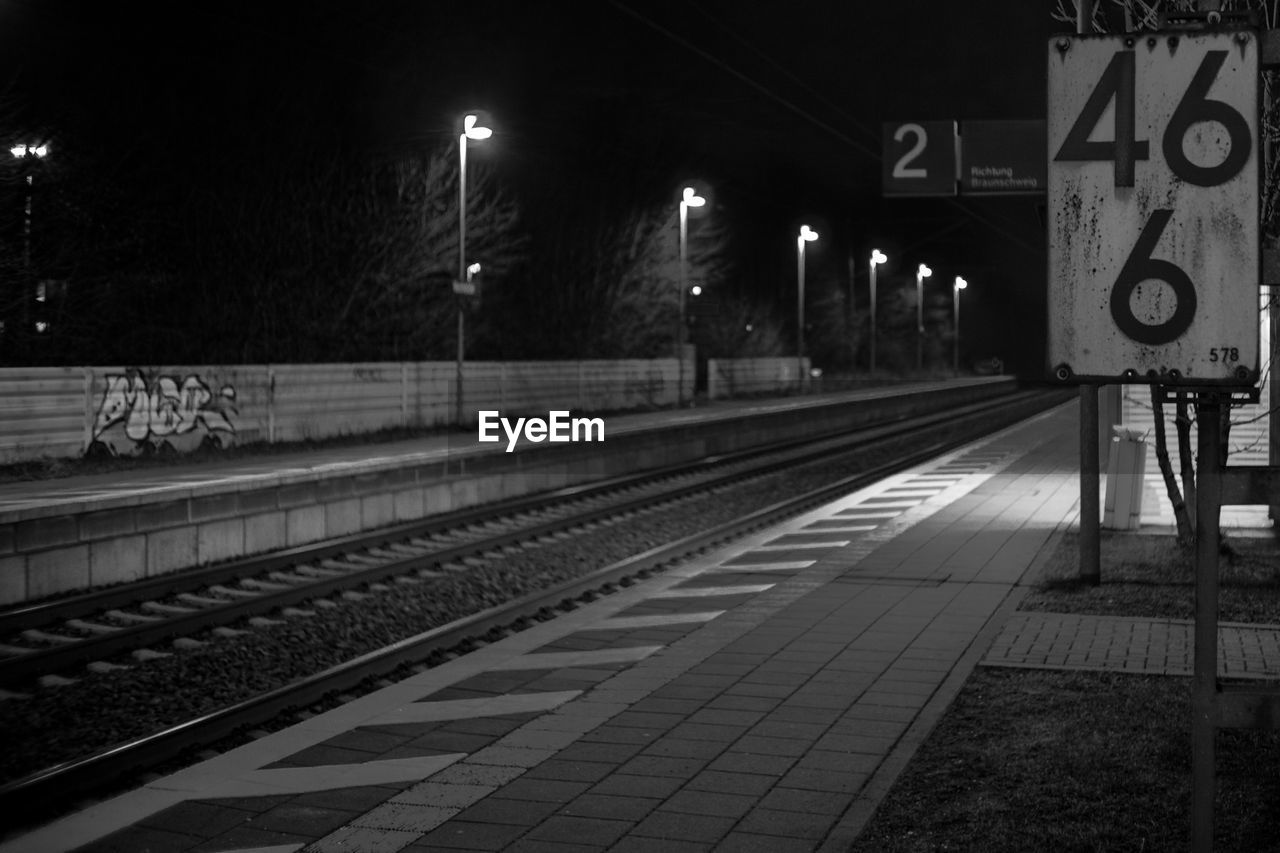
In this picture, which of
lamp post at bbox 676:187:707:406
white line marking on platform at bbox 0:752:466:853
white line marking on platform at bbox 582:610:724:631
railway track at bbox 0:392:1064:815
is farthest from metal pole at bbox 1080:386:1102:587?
lamp post at bbox 676:187:707:406

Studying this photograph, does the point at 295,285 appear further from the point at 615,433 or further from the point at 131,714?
the point at 131,714

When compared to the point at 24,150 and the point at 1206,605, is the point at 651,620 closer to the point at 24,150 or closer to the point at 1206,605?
the point at 1206,605

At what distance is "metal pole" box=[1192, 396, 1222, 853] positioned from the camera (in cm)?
400

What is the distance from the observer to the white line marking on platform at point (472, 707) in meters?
7.82

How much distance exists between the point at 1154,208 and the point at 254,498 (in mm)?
14366

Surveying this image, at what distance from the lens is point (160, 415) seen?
24625 millimetres

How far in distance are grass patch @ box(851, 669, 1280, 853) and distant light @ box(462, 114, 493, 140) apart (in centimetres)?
2396

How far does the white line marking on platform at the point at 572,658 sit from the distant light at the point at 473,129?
22.2 meters

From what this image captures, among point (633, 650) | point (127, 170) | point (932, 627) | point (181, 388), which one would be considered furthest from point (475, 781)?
point (127, 170)

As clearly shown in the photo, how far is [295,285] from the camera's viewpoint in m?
33.6

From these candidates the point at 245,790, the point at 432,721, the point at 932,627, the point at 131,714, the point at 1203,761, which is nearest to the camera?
the point at 1203,761

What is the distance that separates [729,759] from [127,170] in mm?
27120

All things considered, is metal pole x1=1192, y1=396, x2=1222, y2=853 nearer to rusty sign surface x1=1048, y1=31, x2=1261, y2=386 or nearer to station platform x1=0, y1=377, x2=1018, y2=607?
rusty sign surface x1=1048, y1=31, x2=1261, y2=386

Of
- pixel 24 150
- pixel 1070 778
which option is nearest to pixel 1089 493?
pixel 1070 778
